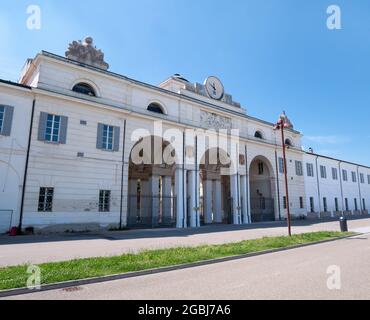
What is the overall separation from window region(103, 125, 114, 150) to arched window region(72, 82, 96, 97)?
8.69ft

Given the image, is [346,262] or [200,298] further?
[346,262]

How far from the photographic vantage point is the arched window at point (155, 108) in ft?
77.5

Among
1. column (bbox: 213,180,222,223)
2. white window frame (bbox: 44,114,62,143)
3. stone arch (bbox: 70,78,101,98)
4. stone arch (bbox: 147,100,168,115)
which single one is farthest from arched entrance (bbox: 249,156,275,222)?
white window frame (bbox: 44,114,62,143)

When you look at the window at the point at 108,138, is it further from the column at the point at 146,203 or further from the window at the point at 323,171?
the window at the point at 323,171

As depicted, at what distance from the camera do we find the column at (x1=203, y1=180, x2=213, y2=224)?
2878cm

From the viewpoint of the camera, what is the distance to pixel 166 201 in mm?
26766

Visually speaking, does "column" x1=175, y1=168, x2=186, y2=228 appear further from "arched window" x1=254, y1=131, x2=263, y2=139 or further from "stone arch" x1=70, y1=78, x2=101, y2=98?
"arched window" x1=254, y1=131, x2=263, y2=139

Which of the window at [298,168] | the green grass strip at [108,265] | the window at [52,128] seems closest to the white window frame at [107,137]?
the window at [52,128]

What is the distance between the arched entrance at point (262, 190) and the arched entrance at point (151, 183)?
1099cm

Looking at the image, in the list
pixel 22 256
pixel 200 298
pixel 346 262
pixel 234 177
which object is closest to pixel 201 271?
pixel 200 298

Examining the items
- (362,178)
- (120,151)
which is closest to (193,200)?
(120,151)

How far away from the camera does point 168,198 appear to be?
87.8 feet
